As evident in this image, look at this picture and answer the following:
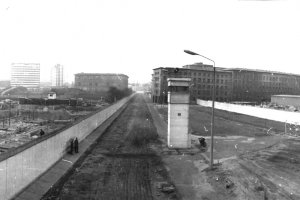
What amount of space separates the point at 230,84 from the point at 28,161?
8940cm

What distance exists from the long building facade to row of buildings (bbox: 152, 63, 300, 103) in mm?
13936

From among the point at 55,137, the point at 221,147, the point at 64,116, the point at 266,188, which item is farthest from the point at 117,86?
the point at 266,188

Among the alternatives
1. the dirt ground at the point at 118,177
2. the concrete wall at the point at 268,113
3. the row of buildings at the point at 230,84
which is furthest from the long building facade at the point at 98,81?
the dirt ground at the point at 118,177

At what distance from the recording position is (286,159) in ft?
61.6

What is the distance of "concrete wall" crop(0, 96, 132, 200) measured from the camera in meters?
10.7

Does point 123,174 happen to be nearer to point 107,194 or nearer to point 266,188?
point 107,194

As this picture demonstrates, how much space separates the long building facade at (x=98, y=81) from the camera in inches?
3120

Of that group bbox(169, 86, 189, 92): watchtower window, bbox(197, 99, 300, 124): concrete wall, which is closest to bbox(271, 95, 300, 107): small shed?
bbox(197, 99, 300, 124): concrete wall

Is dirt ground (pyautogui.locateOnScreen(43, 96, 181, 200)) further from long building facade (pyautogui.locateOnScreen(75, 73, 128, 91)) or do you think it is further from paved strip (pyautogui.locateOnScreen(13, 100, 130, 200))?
long building facade (pyautogui.locateOnScreen(75, 73, 128, 91))

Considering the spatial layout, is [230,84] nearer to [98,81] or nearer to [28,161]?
[98,81]

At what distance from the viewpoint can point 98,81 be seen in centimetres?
8644

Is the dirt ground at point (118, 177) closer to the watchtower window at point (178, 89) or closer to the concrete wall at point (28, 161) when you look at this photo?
the concrete wall at point (28, 161)

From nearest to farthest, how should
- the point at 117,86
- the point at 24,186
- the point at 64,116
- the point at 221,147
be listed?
the point at 24,186, the point at 221,147, the point at 64,116, the point at 117,86

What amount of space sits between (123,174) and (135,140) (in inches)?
391
